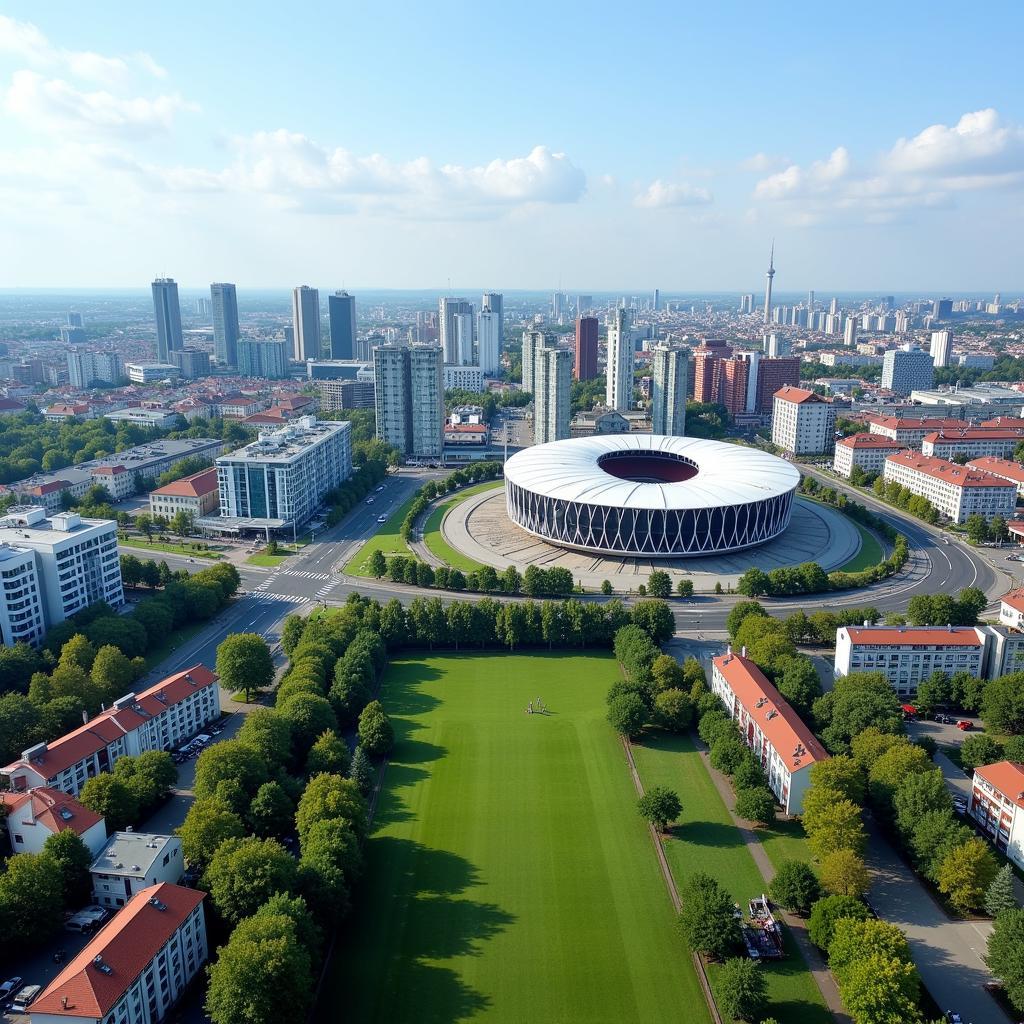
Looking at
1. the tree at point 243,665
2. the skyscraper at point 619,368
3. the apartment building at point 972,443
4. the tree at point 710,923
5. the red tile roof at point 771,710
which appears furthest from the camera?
the skyscraper at point 619,368

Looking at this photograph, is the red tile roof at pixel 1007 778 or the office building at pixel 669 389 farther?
the office building at pixel 669 389

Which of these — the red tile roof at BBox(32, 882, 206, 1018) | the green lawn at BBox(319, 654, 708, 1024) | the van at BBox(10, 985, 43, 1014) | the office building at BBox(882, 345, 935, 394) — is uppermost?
the office building at BBox(882, 345, 935, 394)

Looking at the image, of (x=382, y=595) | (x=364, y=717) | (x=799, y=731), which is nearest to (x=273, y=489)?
(x=382, y=595)

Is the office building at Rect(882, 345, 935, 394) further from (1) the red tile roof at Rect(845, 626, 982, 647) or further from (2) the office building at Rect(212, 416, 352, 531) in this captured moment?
(1) the red tile roof at Rect(845, 626, 982, 647)

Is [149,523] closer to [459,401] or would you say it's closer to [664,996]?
[664,996]

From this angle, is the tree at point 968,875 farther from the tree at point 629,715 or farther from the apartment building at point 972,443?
the apartment building at point 972,443

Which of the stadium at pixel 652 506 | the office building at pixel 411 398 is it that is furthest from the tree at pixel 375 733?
the office building at pixel 411 398

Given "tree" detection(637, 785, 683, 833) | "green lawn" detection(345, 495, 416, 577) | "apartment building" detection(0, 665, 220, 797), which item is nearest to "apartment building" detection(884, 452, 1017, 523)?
"green lawn" detection(345, 495, 416, 577)
